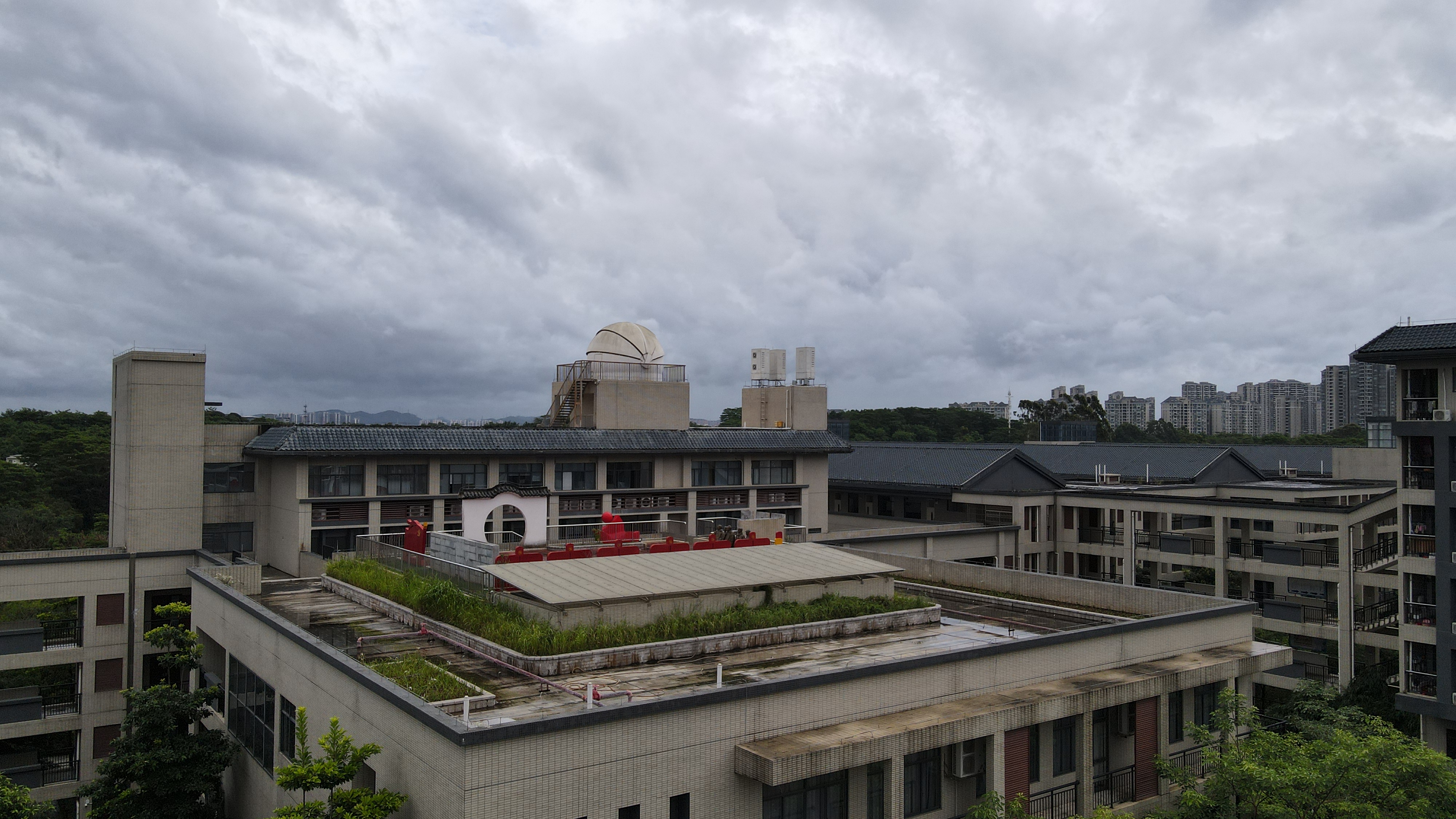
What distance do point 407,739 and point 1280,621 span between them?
4398cm


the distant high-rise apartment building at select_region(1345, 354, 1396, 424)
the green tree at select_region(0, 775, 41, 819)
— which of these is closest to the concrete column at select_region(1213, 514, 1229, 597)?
the distant high-rise apartment building at select_region(1345, 354, 1396, 424)

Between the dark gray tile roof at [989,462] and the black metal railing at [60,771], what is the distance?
47.3 meters

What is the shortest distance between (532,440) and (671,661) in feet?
89.9

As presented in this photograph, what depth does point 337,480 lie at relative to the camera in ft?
146

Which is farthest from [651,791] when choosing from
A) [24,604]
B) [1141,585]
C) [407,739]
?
[24,604]

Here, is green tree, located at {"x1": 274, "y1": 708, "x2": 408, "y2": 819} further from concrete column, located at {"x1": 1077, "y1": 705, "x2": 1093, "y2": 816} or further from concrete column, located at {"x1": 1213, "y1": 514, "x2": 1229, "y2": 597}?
concrete column, located at {"x1": 1213, "y1": 514, "x2": 1229, "y2": 597}

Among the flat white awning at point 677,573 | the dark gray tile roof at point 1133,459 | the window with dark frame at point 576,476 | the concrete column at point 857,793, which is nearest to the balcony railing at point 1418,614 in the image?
the flat white awning at point 677,573

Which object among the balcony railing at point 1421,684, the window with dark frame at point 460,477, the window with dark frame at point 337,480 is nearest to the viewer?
the balcony railing at point 1421,684

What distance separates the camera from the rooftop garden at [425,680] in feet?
63.1

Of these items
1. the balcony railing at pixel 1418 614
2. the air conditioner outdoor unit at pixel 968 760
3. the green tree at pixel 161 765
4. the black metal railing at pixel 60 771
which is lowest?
the black metal railing at pixel 60 771

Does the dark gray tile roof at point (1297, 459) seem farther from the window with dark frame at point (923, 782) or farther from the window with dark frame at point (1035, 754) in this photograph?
the window with dark frame at point (923, 782)

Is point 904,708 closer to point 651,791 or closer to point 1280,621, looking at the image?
point 651,791

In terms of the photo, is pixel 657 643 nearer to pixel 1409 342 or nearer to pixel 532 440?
pixel 532 440

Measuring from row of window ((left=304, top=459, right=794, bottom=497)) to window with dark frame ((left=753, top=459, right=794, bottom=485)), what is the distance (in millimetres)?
33
